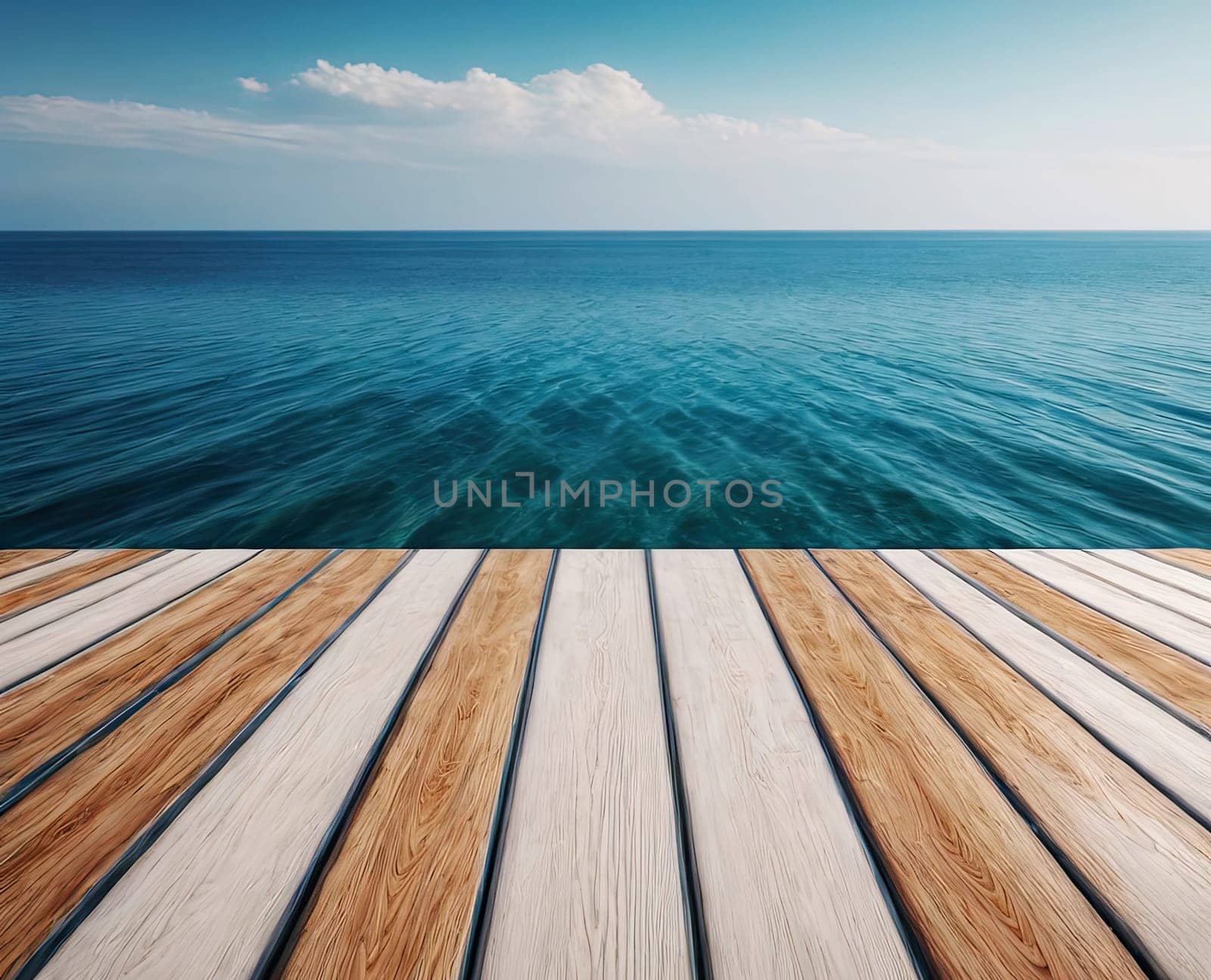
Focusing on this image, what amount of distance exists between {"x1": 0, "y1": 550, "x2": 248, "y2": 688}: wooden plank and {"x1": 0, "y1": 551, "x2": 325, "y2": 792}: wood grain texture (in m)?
0.07

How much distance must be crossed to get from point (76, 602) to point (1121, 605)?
13.3 ft

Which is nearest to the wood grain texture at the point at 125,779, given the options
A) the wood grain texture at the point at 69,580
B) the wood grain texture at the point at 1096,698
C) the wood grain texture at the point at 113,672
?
the wood grain texture at the point at 113,672

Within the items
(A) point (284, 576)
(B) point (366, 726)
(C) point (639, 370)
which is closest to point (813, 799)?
(B) point (366, 726)

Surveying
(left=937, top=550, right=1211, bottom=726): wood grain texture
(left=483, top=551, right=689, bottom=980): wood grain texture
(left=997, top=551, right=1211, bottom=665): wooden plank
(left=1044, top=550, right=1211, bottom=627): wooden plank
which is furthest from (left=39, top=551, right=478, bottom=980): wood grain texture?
(left=1044, top=550, right=1211, bottom=627): wooden plank

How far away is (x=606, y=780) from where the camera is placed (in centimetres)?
128

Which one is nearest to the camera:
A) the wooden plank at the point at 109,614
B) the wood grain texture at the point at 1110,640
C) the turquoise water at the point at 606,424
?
the wood grain texture at the point at 1110,640

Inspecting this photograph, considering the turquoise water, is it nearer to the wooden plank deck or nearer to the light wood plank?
the light wood plank

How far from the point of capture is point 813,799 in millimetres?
1232

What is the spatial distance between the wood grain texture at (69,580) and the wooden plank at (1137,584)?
13.9ft

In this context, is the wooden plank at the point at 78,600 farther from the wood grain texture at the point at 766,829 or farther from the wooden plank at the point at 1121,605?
the wooden plank at the point at 1121,605

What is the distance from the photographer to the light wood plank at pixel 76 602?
193 cm

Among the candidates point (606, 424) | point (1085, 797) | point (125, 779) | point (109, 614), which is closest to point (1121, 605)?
point (1085, 797)

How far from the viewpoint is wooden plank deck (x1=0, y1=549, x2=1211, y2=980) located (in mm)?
Answer: 966

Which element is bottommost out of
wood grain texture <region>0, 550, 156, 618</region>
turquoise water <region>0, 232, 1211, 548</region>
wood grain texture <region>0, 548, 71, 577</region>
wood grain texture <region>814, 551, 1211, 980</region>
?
turquoise water <region>0, 232, 1211, 548</region>
